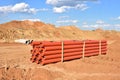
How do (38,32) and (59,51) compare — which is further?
(38,32)

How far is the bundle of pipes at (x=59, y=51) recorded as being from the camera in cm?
1471

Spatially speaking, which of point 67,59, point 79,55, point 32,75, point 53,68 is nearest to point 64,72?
point 53,68

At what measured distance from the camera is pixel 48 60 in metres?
14.9

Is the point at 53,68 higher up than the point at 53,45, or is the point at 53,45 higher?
the point at 53,45

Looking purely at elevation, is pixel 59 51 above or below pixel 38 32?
below

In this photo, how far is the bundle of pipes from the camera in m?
14.7

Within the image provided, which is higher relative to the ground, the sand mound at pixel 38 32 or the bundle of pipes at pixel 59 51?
the sand mound at pixel 38 32

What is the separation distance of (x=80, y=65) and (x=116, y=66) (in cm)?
220

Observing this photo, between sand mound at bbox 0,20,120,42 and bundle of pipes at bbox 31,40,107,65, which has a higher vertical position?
sand mound at bbox 0,20,120,42

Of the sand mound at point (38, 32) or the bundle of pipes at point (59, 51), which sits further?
the sand mound at point (38, 32)

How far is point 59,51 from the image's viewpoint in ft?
51.4

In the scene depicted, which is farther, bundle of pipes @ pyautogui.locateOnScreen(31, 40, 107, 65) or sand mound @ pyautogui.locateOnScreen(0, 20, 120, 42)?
sand mound @ pyautogui.locateOnScreen(0, 20, 120, 42)

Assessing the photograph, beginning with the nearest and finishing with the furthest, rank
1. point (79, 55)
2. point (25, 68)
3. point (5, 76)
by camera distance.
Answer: point (5, 76) < point (25, 68) < point (79, 55)

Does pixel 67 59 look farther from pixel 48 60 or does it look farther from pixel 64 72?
pixel 64 72
